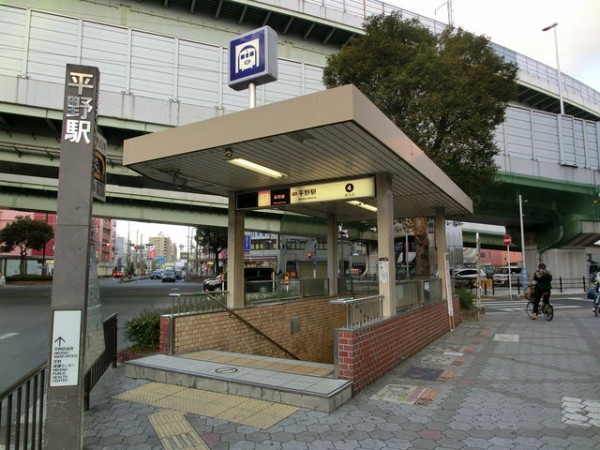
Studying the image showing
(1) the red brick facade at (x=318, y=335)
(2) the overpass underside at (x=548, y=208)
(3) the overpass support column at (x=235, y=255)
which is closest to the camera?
(1) the red brick facade at (x=318, y=335)

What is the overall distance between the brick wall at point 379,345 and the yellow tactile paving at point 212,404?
0.99m

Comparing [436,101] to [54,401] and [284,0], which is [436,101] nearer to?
[54,401]

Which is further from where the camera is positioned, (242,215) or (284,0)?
(284,0)

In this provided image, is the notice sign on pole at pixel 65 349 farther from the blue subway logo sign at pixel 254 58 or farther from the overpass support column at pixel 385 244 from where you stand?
the blue subway logo sign at pixel 254 58

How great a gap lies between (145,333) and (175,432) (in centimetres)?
394

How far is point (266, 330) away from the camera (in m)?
9.66

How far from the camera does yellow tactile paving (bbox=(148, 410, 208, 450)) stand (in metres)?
4.21

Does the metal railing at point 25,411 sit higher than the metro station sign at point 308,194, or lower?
lower

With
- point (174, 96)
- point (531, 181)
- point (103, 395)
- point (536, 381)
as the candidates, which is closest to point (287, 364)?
point (103, 395)

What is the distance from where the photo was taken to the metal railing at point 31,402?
336cm

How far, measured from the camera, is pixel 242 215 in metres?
9.81

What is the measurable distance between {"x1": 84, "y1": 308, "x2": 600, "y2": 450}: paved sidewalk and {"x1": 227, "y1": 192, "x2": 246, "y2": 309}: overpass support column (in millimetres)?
2856

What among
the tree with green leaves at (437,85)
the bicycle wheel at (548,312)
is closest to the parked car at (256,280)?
the tree with green leaves at (437,85)

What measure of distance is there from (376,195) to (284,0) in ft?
85.9
